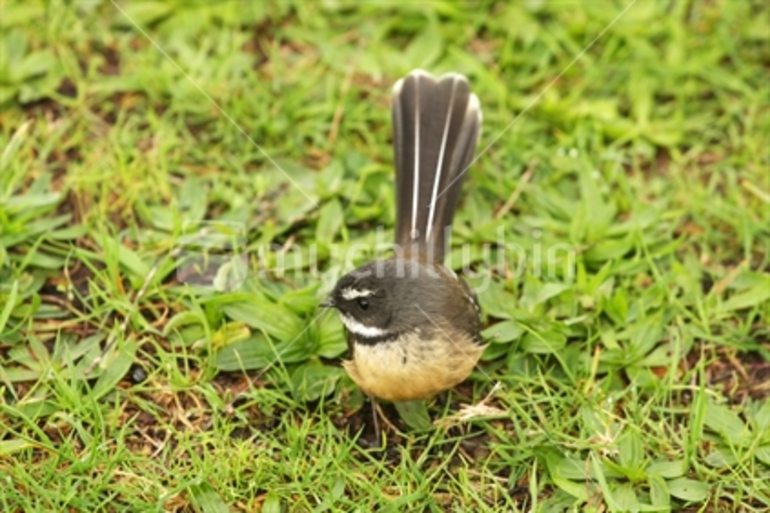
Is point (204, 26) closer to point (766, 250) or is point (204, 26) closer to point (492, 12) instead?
point (492, 12)

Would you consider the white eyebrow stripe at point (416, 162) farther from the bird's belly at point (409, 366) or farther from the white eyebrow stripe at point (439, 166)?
the bird's belly at point (409, 366)

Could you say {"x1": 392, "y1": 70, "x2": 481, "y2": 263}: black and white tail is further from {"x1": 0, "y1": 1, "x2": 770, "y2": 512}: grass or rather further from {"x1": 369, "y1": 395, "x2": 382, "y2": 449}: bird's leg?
{"x1": 369, "y1": 395, "x2": 382, "y2": 449}: bird's leg

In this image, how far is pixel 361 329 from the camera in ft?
16.5

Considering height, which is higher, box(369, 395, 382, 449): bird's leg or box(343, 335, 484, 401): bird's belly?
box(343, 335, 484, 401): bird's belly

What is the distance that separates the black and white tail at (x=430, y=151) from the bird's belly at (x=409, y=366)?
0.92 metres

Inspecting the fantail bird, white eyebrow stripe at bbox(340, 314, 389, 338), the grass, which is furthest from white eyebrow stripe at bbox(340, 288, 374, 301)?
the grass

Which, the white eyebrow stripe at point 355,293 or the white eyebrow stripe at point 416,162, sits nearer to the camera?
the white eyebrow stripe at point 355,293

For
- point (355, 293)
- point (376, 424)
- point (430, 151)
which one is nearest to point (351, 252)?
point (430, 151)

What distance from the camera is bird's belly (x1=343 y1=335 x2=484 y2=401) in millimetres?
4922

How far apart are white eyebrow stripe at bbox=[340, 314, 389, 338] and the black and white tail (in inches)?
33.1

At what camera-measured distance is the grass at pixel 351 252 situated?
4887 millimetres

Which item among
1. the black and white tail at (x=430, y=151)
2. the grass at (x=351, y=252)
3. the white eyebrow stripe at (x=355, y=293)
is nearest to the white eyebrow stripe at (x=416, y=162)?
the black and white tail at (x=430, y=151)

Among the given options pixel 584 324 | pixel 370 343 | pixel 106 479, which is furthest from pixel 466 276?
pixel 106 479

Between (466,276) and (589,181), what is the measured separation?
1.11m
